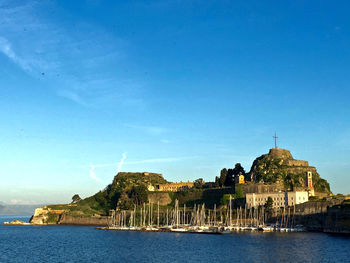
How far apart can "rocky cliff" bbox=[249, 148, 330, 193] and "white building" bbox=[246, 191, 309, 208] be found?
10283 millimetres

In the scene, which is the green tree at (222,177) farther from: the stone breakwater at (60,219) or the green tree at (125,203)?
the stone breakwater at (60,219)

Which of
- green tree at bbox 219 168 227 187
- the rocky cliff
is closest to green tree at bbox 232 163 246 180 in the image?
green tree at bbox 219 168 227 187

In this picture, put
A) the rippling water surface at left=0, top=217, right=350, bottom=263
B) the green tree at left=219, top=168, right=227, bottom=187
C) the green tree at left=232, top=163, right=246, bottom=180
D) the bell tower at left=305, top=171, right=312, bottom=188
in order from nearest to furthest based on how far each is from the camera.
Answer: the rippling water surface at left=0, top=217, right=350, bottom=263 < the bell tower at left=305, top=171, right=312, bottom=188 < the green tree at left=219, top=168, right=227, bottom=187 < the green tree at left=232, top=163, right=246, bottom=180

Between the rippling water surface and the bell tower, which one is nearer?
the rippling water surface

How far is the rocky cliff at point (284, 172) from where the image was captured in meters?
118

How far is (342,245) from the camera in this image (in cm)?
6253

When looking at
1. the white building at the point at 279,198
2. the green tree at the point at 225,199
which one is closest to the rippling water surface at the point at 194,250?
the white building at the point at 279,198

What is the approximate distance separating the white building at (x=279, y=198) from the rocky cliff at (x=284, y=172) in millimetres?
10283

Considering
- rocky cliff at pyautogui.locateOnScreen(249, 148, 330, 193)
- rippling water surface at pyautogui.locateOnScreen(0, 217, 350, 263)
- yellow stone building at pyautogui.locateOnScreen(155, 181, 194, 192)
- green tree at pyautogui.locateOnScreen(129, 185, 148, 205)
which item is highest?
rocky cliff at pyautogui.locateOnScreen(249, 148, 330, 193)

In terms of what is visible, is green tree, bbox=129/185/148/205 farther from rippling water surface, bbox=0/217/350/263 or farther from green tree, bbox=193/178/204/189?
rippling water surface, bbox=0/217/350/263

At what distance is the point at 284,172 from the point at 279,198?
20554 millimetres

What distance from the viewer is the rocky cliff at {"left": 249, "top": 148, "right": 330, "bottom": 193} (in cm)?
11825

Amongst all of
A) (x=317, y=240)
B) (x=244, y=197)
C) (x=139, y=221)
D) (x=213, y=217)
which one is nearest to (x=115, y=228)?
(x=139, y=221)

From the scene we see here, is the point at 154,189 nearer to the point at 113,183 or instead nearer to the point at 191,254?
the point at 113,183
